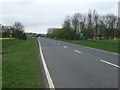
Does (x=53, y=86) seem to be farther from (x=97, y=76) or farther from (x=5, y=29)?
(x=5, y=29)

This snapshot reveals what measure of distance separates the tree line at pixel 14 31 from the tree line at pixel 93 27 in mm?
18925

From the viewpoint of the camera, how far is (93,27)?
84.8 meters

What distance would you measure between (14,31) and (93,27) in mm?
33321

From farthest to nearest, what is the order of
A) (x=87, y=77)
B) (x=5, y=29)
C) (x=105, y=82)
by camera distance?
(x=5, y=29) < (x=87, y=77) < (x=105, y=82)

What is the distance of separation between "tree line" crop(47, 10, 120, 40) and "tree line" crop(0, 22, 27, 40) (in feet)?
62.1

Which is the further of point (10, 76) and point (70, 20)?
point (70, 20)

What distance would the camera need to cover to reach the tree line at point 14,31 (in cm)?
7875

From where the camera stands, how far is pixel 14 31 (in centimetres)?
8156

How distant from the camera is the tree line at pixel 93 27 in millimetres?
83375

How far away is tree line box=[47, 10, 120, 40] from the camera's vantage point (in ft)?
274

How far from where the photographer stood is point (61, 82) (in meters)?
7.41

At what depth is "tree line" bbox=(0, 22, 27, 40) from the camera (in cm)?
7875

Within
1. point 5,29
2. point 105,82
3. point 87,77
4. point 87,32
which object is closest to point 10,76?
point 87,77

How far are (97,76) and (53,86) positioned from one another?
2234 millimetres
